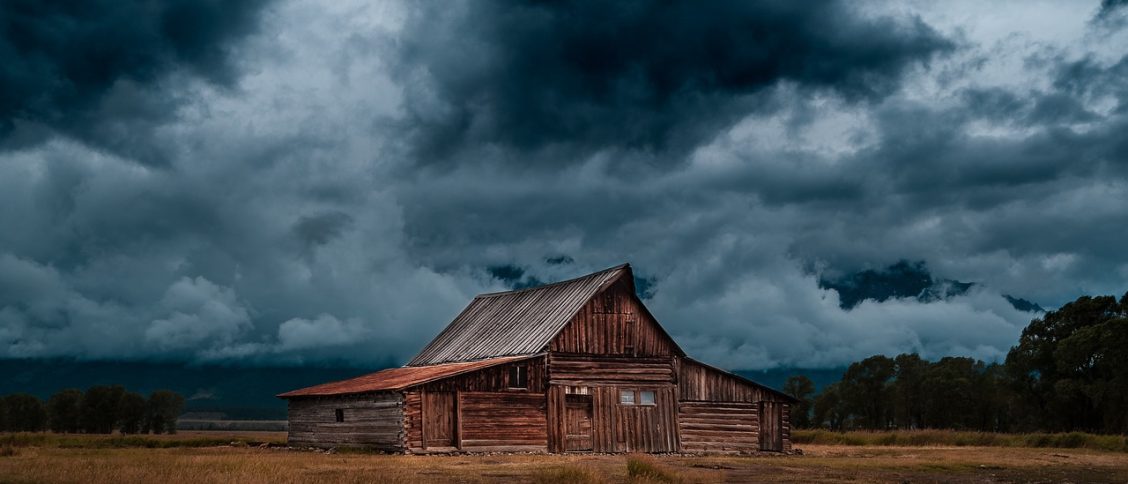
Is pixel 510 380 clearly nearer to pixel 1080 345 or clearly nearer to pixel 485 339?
pixel 485 339

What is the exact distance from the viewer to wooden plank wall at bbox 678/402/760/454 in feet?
152

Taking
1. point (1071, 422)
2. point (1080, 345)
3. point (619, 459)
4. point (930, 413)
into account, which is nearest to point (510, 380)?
point (619, 459)

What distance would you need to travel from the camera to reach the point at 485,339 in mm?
52094

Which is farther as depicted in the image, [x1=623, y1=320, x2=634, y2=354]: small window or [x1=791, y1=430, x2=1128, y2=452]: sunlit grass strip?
[x1=791, y1=430, x2=1128, y2=452]: sunlit grass strip

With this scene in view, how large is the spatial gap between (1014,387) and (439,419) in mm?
46966

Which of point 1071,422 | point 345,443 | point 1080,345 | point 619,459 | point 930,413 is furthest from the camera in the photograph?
point 930,413

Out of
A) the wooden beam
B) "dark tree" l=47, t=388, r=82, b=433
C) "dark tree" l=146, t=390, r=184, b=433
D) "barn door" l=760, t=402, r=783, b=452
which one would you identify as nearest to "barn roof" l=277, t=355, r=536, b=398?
the wooden beam

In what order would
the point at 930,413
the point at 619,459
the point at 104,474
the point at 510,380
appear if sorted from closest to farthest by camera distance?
the point at 104,474 < the point at 619,459 < the point at 510,380 < the point at 930,413

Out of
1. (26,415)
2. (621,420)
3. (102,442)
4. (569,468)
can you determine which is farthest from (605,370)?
(26,415)

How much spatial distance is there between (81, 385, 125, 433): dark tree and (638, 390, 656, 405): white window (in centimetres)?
6360

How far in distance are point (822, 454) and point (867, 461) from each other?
712 cm

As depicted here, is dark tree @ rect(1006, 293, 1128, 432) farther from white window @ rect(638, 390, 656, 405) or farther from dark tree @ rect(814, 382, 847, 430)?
white window @ rect(638, 390, 656, 405)

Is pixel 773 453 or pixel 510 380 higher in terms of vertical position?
pixel 510 380

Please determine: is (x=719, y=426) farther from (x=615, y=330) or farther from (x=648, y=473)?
(x=648, y=473)
